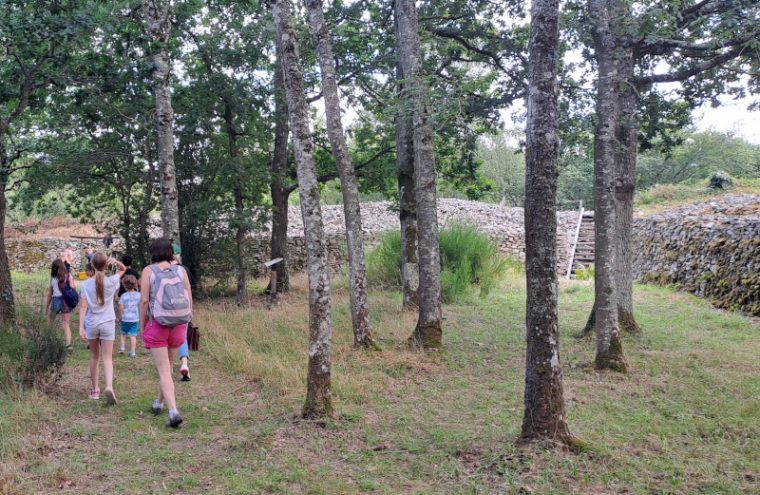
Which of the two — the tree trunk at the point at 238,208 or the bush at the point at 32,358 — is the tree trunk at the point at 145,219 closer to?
the tree trunk at the point at 238,208

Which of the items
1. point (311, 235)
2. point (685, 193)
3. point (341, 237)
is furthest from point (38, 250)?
point (685, 193)

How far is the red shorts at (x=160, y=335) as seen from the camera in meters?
5.64

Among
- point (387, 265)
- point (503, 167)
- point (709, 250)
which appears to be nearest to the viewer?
point (709, 250)

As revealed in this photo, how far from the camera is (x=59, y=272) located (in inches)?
363

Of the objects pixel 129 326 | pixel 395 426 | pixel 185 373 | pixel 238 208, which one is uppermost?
pixel 238 208

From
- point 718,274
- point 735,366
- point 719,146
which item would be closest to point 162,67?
point 735,366

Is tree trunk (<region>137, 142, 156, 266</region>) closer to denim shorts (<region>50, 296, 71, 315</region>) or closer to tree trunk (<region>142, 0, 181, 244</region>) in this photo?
tree trunk (<region>142, 0, 181, 244</region>)

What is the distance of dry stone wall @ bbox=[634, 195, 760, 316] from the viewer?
43.7 ft

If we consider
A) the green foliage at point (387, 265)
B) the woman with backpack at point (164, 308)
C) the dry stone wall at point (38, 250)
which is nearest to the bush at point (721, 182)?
the green foliage at point (387, 265)

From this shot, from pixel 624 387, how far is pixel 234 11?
12088mm

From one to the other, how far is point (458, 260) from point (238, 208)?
5784 millimetres

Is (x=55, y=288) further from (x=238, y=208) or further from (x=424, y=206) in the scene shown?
(x=424, y=206)

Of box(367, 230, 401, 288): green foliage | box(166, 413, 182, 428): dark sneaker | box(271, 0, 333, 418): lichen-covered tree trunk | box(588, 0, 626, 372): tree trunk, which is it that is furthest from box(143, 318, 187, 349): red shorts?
box(367, 230, 401, 288): green foliage

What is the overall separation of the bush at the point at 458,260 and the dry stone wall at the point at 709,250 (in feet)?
16.1
